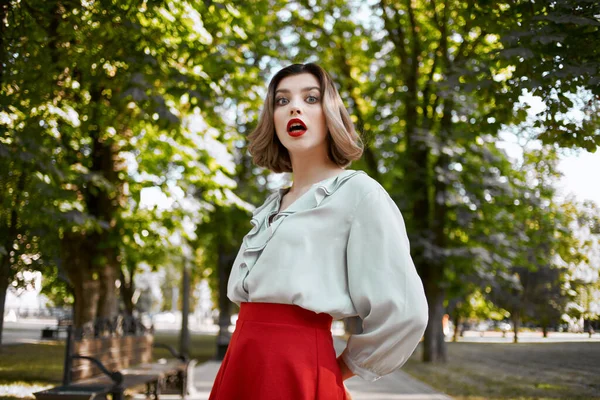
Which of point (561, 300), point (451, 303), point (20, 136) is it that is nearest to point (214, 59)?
point (20, 136)

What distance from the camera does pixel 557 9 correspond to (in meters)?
3.25

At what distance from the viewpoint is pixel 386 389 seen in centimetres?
1066

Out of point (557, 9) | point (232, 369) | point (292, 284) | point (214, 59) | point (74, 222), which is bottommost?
point (232, 369)

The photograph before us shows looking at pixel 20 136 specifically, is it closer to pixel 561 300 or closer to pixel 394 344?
pixel 394 344

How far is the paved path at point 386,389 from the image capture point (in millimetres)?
9668

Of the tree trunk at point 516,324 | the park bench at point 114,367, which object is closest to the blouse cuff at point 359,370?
the tree trunk at point 516,324

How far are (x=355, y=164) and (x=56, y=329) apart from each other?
7.66 meters

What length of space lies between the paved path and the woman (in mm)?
7771

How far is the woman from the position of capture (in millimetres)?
2000

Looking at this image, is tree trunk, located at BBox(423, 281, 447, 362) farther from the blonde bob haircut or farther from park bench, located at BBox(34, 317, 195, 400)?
the blonde bob haircut

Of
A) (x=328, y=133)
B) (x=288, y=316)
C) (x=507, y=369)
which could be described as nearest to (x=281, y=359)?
(x=288, y=316)

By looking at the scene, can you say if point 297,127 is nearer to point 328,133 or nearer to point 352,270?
point 328,133

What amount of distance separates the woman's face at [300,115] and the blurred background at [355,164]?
1.52 feet

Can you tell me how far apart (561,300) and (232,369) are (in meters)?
3.25
